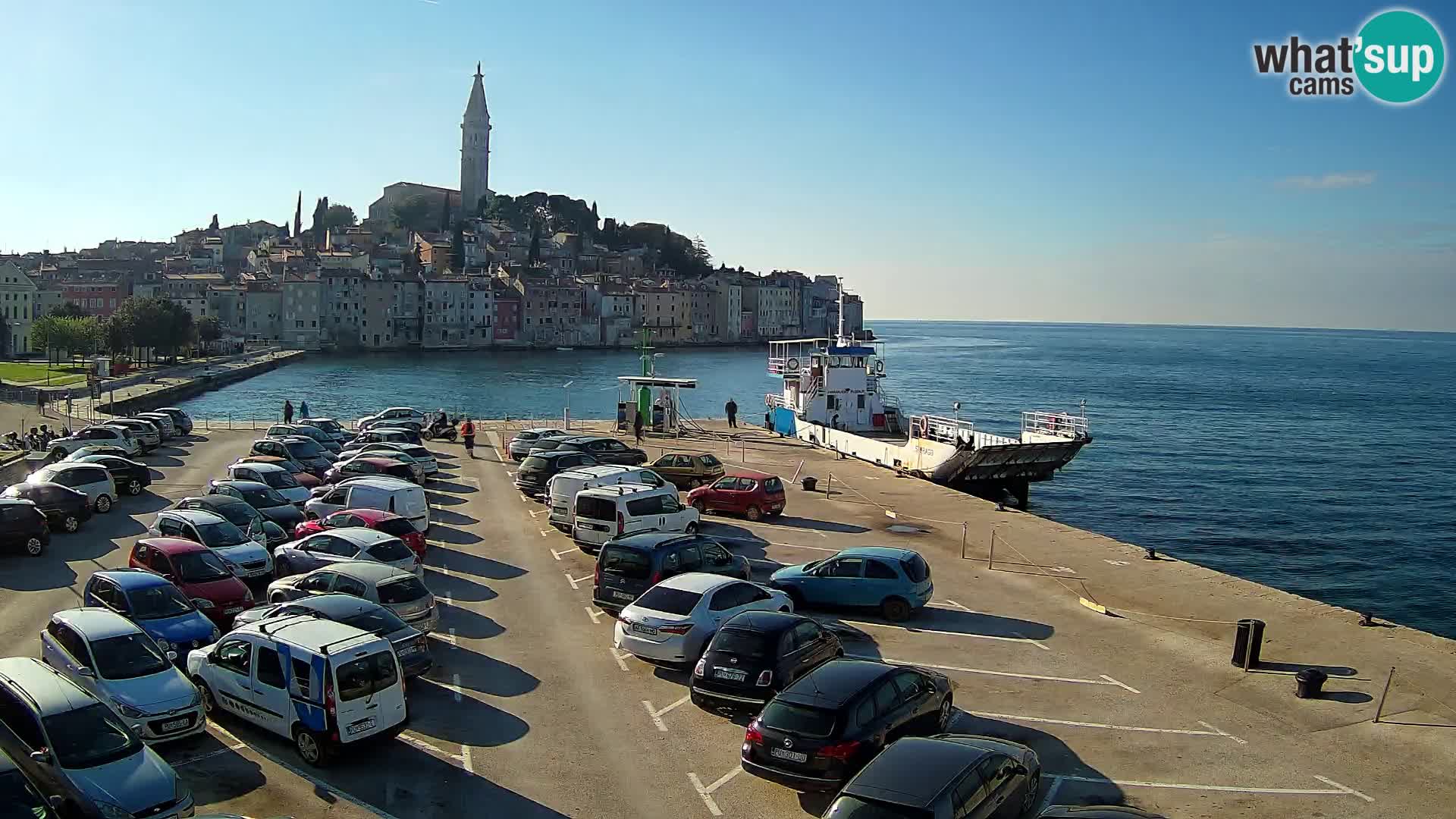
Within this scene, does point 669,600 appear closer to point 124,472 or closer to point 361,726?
point 361,726

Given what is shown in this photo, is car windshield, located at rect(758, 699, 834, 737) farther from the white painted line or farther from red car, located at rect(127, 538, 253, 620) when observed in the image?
red car, located at rect(127, 538, 253, 620)

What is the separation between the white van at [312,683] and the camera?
9883mm

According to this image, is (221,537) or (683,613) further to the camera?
(221,537)

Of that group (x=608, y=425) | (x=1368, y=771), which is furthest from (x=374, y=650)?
(x=608, y=425)

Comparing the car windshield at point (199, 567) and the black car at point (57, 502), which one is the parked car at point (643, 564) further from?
the black car at point (57, 502)

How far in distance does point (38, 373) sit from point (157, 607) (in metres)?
→ 71.3

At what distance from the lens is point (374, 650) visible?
33.6 feet

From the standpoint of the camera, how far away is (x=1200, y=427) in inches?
2773

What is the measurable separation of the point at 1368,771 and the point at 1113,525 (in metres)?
27.4

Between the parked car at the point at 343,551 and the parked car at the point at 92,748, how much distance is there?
680cm

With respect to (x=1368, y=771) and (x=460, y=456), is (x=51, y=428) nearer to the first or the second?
(x=460, y=456)

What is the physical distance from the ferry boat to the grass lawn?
4480cm

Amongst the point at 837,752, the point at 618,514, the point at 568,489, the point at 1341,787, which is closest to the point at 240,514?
the point at 568,489

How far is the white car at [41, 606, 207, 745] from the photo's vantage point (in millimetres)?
10031
